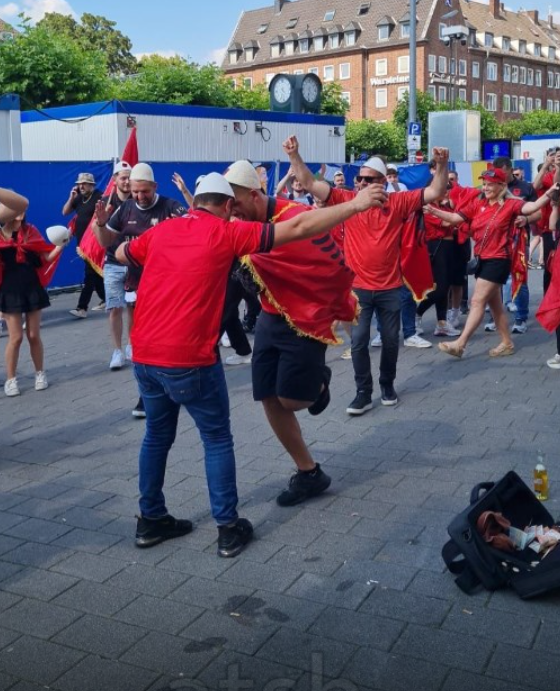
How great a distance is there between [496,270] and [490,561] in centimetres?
564

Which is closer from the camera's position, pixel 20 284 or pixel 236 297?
pixel 236 297

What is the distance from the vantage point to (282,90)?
21.1m

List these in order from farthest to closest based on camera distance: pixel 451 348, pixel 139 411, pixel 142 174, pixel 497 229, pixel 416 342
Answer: pixel 416 342 → pixel 497 229 → pixel 451 348 → pixel 139 411 → pixel 142 174

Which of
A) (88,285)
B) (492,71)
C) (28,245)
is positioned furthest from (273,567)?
(492,71)

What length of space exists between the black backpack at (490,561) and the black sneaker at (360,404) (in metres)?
2.88

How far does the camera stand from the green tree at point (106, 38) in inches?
2679

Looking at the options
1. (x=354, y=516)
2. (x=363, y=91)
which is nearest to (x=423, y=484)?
(x=354, y=516)

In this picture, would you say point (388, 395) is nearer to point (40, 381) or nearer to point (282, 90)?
point (40, 381)

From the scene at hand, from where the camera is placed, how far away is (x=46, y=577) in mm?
4438

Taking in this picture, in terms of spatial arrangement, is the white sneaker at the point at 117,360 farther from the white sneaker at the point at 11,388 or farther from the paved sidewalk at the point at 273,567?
the paved sidewalk at the point at 273,567

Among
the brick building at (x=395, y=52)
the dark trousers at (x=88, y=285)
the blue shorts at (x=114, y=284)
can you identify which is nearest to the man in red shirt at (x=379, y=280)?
the blue shorts at (x=114, y=284)

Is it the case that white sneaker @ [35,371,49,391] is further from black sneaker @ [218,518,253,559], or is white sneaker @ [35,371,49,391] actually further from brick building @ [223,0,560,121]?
brick building @ [223,0,560,121]

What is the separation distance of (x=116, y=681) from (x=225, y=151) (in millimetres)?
18439

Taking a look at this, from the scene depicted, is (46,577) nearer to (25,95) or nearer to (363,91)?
(25,95)
